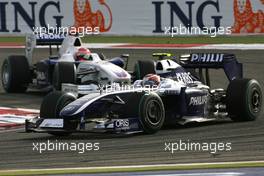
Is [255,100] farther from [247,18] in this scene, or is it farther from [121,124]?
[247,18]

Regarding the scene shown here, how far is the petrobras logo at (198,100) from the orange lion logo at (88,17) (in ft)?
63.8

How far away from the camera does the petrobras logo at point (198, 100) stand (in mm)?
13555

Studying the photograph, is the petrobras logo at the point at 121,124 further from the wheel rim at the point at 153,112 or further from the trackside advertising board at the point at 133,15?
the trackside advertising board at the point at 133,15

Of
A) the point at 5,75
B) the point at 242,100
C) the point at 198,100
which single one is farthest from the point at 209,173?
the point at 5,75

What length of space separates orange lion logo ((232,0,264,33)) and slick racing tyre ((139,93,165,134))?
1892 centimetres

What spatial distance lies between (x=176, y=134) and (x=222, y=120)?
201 centimetres

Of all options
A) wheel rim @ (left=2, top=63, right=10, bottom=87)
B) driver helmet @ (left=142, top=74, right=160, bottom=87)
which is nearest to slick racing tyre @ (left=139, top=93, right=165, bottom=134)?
driver helmet @ (left=142, top=74, right=160, bottom=87)

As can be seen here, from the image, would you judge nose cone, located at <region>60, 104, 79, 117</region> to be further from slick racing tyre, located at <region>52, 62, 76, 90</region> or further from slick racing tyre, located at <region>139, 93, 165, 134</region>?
slick racing tyre, located at <region>52, 62, 76, 90</region>

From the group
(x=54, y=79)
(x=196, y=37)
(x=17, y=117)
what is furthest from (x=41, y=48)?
(x=17, y=117)

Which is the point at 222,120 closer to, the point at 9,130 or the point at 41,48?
the point at 9,130

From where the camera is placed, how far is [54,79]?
59.3 feet

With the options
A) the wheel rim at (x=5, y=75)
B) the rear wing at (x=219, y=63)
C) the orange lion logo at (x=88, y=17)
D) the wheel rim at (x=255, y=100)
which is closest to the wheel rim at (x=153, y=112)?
the wheel rim at (x=255, y=100)

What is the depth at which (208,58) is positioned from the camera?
49.0 ft

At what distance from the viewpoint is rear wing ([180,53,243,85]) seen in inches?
584
